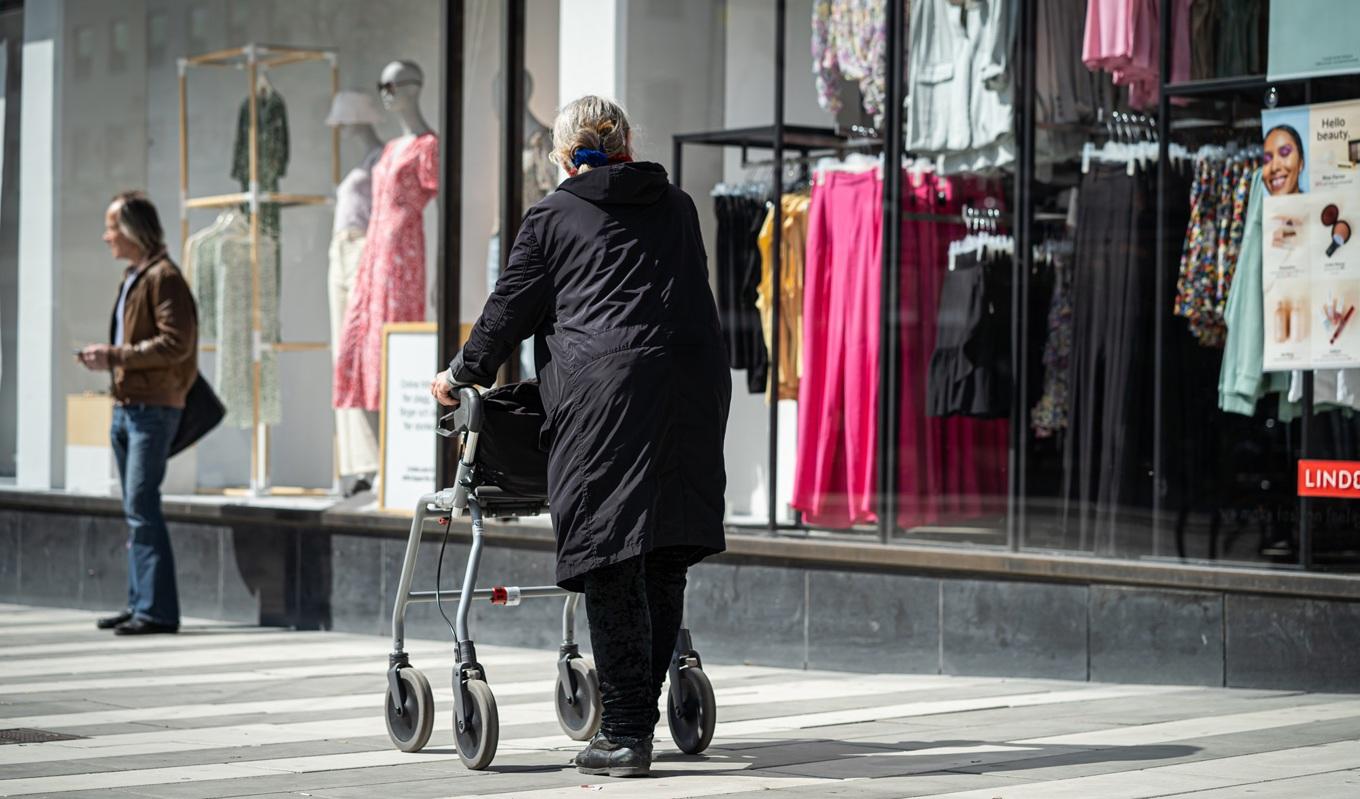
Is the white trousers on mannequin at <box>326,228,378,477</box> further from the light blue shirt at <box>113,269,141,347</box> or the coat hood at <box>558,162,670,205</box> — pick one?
the coat hood at <box>558,162,670,205</box>

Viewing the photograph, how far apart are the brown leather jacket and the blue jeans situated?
92mm

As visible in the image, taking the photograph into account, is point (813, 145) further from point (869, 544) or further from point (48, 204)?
point (48, 204)

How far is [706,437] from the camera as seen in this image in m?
6.03

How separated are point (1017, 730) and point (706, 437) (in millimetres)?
1730

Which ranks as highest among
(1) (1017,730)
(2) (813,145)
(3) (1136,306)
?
(2) (813,145)

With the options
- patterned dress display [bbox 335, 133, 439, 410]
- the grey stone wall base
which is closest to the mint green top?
the grey stone wall base

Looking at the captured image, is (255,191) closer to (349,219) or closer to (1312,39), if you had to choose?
(349,219)

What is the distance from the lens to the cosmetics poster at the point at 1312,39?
7.91m

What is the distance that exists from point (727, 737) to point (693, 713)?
1.87 ft

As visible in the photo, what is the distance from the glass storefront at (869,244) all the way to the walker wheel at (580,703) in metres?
2.79

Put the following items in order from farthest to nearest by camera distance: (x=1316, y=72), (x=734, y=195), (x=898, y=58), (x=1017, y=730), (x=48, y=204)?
(x=48, y=204) → (x=734, y=195) → (x=898, y=58) → (x=1316, y=72) → (x=1017, y=730)

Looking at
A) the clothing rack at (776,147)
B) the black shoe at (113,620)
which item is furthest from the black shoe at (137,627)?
the clothing rack at (776,147)

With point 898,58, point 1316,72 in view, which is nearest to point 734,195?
point 898,58

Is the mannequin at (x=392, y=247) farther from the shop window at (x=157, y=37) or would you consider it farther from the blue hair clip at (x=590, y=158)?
the blue hair clip at (x=590, y=158)
